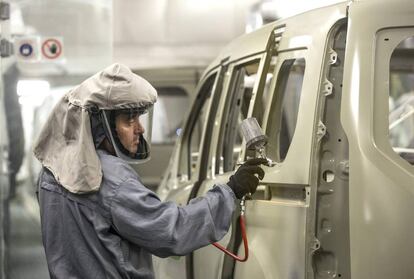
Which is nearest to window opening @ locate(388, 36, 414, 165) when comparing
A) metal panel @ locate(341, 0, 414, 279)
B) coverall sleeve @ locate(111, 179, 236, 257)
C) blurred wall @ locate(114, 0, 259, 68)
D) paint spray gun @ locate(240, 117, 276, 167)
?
metal panel @ locate(341, 0, 414, 279)

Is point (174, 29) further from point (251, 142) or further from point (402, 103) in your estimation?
point (251, 142)

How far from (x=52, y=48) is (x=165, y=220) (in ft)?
10.4

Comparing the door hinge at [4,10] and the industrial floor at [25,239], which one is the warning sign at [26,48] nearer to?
the door hinge at [4,10]

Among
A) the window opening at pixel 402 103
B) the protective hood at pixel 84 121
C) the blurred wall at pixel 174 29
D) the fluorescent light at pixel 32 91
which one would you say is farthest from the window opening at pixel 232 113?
the blurred wall at pixel 174 29

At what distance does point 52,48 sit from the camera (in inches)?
225

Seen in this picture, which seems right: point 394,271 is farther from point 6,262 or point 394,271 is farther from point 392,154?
point 6,262

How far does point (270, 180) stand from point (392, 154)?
645mm

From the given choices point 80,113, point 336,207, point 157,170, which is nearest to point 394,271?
point 336,207

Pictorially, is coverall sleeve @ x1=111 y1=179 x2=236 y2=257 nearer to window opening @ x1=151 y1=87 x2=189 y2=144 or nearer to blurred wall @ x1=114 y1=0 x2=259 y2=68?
window opening @ x1=151 y1=87 x2=189 y2=144

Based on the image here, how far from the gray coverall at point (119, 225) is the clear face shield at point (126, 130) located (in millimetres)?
72

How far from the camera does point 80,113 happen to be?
3.07 meters

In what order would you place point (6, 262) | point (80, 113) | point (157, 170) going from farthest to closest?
point (157, 170), point (6, 262), point (80, 113)

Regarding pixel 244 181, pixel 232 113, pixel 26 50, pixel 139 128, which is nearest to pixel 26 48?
pixel 26 50

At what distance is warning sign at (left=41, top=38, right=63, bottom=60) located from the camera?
18.7ft
